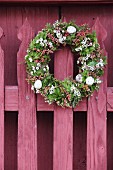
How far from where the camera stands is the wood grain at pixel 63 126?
6.23 ft

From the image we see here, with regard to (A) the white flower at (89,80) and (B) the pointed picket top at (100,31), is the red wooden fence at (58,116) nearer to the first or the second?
(B) the pointed picket top at (100,31)

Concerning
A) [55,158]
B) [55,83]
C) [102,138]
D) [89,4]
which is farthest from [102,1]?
[55,158]

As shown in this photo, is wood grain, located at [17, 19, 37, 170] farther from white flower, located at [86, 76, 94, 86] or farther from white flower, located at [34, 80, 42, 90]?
white flower, located at [86, 76, 94, 86]

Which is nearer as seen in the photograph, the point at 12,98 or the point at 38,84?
the point at 38,84

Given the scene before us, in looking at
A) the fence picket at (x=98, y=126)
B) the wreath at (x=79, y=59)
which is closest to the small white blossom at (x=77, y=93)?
the wreath at (x=79, y=59)

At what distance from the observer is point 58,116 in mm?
1910

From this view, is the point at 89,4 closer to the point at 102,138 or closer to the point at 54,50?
the point at 54,50

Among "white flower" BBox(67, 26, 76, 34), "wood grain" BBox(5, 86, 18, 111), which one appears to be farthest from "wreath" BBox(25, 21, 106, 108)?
"wood grain" BBox(5, 86, 18, 111)

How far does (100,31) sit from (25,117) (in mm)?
535

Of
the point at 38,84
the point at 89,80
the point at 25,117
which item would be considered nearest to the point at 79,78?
the point at 89,80

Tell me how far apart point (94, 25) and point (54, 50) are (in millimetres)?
226

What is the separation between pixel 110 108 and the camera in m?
1.92

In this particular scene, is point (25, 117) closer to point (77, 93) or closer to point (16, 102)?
point (16, 102)

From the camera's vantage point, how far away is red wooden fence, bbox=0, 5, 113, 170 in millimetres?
1903
